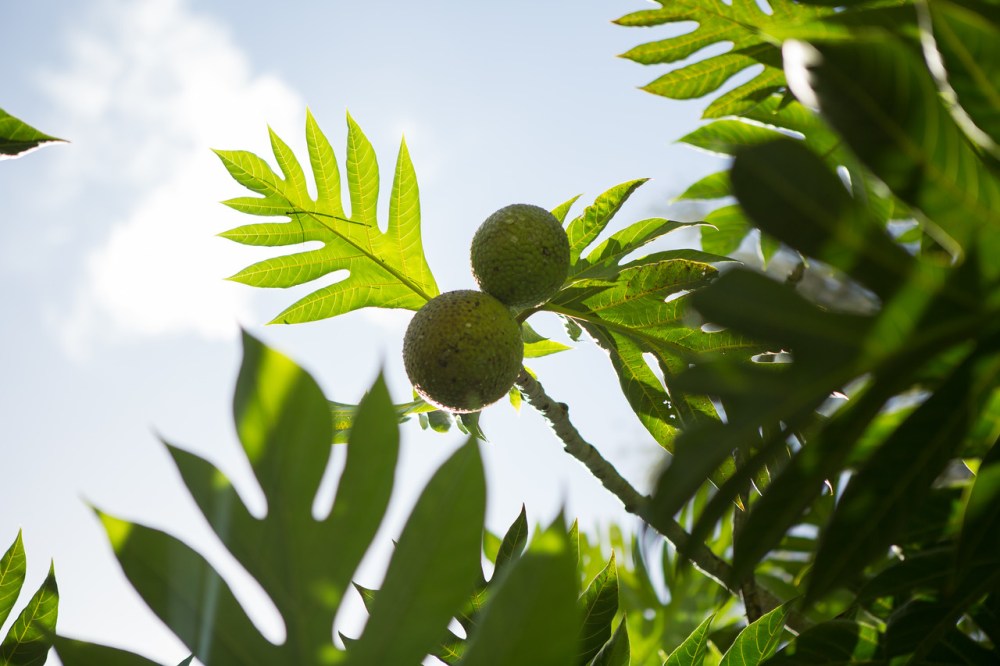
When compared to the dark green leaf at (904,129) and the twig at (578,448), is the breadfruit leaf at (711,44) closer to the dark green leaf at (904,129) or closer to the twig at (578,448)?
the twig at (578,448)

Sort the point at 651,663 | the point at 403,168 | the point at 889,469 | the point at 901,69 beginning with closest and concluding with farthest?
the point at 901,69, the point at 889,469, the point at 403,168, the point at 651,663

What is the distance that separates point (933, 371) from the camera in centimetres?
102

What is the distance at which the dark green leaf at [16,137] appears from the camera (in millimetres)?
1330

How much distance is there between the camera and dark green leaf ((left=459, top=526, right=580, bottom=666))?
2.64ft

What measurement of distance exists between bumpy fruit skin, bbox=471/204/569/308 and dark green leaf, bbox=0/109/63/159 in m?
1.07

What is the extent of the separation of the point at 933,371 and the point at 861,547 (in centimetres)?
23

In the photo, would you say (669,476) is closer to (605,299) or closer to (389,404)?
(389,404)

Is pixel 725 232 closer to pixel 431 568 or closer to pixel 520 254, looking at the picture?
pixel 520 254

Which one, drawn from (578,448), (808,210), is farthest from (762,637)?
(808,210)

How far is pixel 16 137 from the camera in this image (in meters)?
1.34

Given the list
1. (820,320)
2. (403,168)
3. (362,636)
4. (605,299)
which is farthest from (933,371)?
(403,168)

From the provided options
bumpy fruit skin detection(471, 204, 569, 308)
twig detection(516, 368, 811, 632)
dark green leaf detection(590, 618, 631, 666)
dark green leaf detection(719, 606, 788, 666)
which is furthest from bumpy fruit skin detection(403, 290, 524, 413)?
dark green leaf detection(719, 606, 788, 666)

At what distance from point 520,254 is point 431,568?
4.03 feet

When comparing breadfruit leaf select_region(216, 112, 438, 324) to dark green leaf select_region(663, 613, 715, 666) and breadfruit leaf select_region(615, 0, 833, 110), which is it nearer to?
breadfruit leaf select_region(615, 0, 833, 110)
